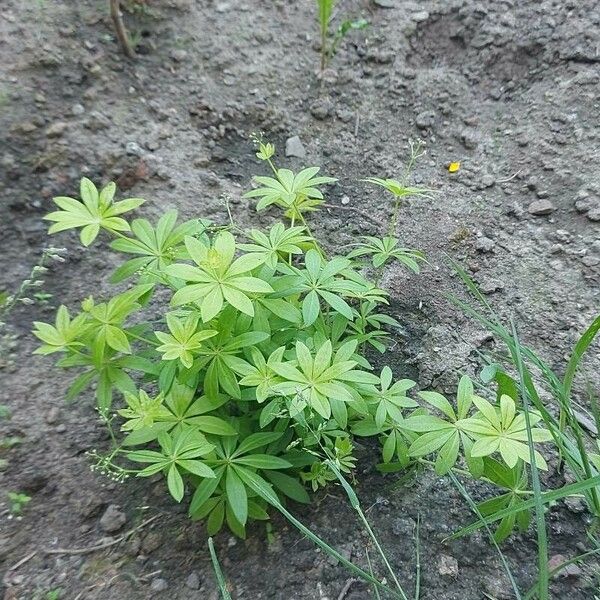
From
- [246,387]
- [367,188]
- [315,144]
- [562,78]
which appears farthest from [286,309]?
[562,78]

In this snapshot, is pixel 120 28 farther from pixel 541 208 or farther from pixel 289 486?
pixel 289 486

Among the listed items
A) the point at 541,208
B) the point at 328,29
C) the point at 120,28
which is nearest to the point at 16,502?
the point at 120,28

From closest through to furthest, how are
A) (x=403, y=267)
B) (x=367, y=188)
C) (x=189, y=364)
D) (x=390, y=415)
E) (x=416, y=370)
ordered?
1. (x=189, y=364)
2. (x=390, y=415)
3. (x=416, y=370)
4. (x=403, y=267)
5. (x=367, y=188)

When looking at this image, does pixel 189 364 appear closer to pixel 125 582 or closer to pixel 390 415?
pixel 390 415

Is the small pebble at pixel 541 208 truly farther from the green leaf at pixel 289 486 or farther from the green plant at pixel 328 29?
the green leaf at pixel 289 486

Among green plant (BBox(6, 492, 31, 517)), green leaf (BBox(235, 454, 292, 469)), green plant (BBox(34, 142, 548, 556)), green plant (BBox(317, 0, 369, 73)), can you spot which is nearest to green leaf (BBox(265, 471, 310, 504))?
green plant (BBox(34, 142, 548, 556))
